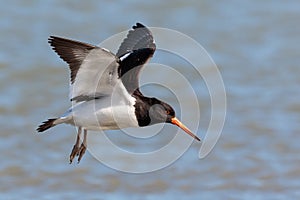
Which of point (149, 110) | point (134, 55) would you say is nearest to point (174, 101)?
point (134, 55)

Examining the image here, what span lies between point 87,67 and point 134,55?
2.70 ft

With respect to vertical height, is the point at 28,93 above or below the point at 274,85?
below

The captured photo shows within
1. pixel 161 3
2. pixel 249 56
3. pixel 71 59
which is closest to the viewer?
pixel 71 59

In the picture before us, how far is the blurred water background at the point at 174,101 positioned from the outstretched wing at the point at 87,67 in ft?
6.61

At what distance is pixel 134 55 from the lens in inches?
329

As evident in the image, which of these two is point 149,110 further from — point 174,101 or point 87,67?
point 174,101

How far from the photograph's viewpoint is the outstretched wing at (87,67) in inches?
289

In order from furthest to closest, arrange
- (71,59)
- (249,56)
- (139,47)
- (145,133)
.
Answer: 1. (249,56)
2. (145,133)
3. (139,47)
4. (71,59)

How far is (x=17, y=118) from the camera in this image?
11375 millimetres

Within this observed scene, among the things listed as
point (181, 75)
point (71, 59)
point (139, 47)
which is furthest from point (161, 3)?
point (71, 59)

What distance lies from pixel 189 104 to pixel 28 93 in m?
2.02

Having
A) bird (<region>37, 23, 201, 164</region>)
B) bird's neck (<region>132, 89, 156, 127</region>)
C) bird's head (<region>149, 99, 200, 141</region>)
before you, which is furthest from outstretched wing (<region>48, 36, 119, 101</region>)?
bird's head (<region>149, 99, 200, 141</region>)

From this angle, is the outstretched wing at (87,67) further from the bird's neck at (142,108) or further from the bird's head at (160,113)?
the bird's head at (160,113)

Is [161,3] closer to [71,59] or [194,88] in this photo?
[194,88]
